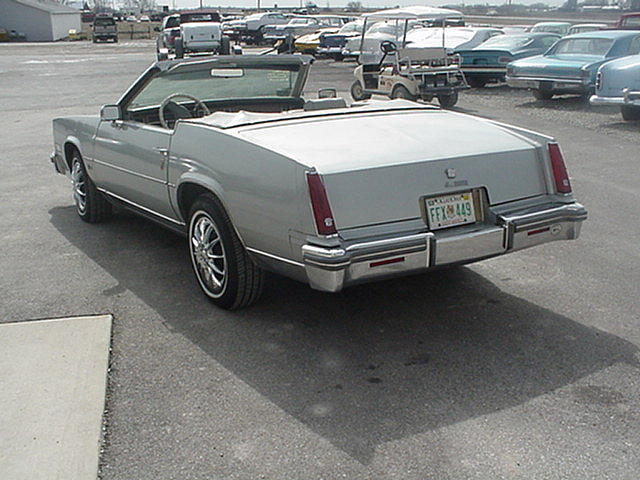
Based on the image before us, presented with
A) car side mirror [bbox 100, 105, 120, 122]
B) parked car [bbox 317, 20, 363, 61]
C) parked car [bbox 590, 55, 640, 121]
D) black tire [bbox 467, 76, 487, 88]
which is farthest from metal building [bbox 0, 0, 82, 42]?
car side mirror [bbox 100, 105, 120, 122]

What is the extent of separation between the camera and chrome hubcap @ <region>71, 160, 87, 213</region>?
23.0ft

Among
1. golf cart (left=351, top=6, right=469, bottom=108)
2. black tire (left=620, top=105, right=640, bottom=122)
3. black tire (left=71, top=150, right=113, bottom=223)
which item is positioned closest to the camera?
black tire (left=71, top=150, right=113, bottom=223)

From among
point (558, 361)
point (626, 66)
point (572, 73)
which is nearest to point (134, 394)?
point (558, 361)

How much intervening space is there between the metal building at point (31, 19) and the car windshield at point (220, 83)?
208 feet

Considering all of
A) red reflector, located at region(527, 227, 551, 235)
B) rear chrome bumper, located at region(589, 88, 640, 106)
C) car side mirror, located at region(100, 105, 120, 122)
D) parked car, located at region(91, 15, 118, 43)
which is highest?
car side mirror, located at region(100, 105, 120, 122)

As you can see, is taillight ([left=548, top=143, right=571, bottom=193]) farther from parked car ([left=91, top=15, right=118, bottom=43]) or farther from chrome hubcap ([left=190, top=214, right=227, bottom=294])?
parked car ([left=91, top=15, right=118, bottom=43])

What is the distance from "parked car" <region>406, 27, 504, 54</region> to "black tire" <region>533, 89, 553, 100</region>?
4.87 m

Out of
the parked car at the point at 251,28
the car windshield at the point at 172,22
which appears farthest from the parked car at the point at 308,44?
the parked car at the point at 251,28

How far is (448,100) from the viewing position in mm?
16234

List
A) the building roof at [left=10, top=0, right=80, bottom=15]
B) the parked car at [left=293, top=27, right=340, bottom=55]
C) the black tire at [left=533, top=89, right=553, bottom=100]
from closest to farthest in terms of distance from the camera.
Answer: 1. the black tire at [left=533, top=89, right=553, bottom=100]
2. the parked car at [left=293, top=27, right=340, bottom=55]
3. the building roof at [left=10, top=0, right=80, bottom=15]

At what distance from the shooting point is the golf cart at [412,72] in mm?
15086

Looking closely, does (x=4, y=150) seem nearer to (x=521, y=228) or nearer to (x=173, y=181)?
(x=173, y=181)

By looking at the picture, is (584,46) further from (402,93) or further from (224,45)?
(224,45)

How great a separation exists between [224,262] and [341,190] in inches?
42.2
